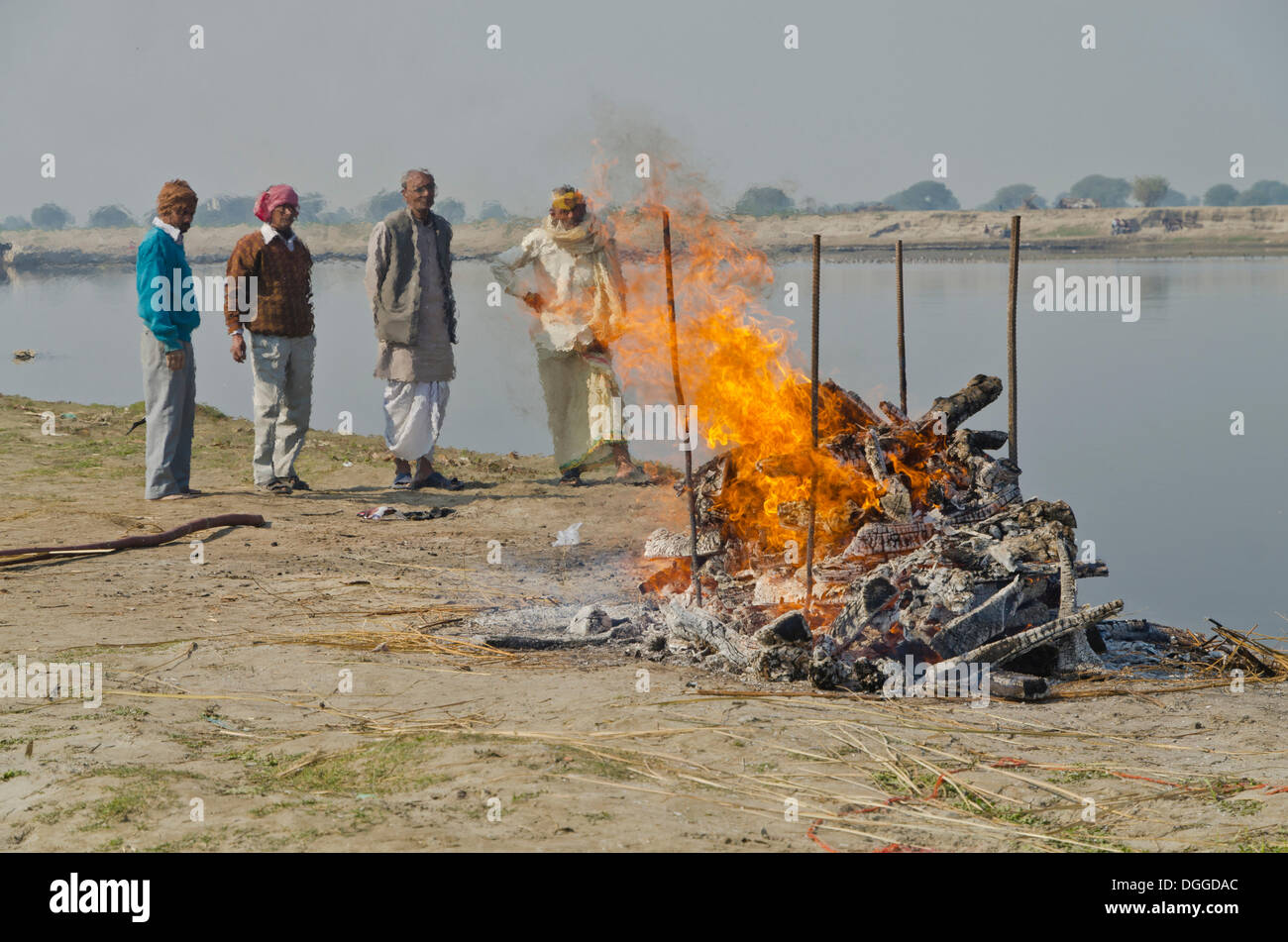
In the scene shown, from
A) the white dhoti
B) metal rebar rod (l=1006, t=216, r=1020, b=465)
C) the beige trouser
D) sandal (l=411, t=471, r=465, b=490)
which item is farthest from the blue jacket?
metal rebar rod (l=1006, t=216, r=1020, b=465)

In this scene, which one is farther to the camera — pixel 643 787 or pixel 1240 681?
pixel 1240 681

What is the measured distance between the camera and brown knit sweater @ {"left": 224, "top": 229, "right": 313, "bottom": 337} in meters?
10.5

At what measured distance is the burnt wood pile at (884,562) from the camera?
6.62m

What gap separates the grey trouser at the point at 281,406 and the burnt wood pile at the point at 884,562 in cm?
408

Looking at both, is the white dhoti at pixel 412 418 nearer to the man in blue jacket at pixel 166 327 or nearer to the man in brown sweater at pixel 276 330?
the man in brown sweater at pixel 276 330

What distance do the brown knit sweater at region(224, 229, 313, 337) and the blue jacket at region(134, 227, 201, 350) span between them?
0.49m

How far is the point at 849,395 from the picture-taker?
26.8ft

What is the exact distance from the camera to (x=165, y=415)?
10055mm

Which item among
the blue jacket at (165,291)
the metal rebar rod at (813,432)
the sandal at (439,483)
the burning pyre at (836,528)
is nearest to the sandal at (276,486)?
the sandal at (439,483)

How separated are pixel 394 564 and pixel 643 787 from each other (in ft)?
14.6

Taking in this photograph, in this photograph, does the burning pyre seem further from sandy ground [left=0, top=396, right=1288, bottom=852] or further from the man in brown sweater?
the man in brown sweater

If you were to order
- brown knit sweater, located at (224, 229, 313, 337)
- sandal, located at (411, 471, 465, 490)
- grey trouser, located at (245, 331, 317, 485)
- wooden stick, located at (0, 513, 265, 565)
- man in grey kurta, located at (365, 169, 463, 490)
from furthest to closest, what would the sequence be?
1. sandal, located at (411, 471, 465, 490)
2. man in grey kurta, located at (365, 169, 463, 490)
3. grey trouser, located at (245, 331, 317, 485)
4. brown knit sweater, located at (224, 229, 313, 337)
5. wooden stick, located at (0, 513, 265, 565)
